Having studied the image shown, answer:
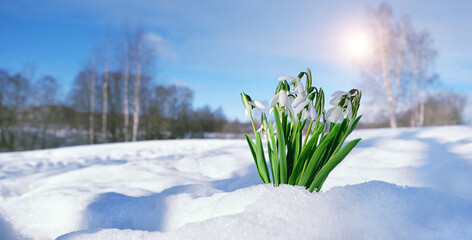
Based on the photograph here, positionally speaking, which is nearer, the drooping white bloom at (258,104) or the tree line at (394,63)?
the drooping white bloom at (258,104)

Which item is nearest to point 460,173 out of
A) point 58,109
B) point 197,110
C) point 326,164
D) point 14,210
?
point 326,164

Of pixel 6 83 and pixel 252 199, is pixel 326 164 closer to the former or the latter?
pixel 252 199

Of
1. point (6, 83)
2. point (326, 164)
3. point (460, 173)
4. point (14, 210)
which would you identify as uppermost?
point (6, 83)

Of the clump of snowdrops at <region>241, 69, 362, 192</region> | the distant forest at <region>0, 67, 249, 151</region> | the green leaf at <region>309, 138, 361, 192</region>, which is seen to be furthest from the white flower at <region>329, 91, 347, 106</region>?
the distant forest at <region>0, 67, 249, 151</region>

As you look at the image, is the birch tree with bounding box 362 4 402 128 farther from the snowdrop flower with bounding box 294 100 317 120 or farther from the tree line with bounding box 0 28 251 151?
the snowdrop flower with bounding box 294 100 317 120

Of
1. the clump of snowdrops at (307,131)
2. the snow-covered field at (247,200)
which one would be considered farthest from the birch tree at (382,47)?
the clump of snowdrops at (307,131)

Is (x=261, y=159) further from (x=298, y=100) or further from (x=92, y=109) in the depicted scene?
(x=92, y=109)

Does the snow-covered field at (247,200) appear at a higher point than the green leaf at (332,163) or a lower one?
lower

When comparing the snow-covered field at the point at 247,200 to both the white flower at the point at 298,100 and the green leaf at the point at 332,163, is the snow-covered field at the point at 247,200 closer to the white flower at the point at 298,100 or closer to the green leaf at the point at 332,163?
the green leaf at the point at 332,163
